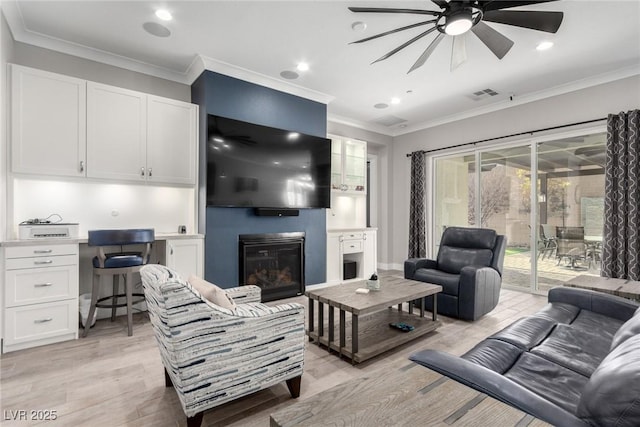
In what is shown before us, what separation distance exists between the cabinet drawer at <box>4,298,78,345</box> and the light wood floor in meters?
0.12

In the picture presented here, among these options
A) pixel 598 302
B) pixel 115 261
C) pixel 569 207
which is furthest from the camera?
pixel 569 207

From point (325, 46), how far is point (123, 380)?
350 cm

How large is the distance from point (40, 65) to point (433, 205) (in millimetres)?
6006

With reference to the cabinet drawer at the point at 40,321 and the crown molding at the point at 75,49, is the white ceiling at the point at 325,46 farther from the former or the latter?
the cabinet drawer at the point at 40,321

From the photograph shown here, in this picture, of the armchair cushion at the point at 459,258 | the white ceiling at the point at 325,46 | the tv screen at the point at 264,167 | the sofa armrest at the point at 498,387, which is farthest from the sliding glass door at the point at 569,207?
the sofa armrest at the point at 498,387

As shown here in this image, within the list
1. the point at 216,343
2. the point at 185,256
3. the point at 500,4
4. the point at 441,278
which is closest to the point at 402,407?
the point at 216,343

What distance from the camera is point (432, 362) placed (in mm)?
1189

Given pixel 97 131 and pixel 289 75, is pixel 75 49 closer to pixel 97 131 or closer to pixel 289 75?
pixel 97 131

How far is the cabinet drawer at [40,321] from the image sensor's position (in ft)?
8.42

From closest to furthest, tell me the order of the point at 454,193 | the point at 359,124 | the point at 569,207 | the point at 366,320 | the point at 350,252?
the point at 366,320 → the point at 569,207 → the point at 350,252 → the point at 454,193 → the point at 359,124

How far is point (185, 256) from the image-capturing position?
3.47 meters

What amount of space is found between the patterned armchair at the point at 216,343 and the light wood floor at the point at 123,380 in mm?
235

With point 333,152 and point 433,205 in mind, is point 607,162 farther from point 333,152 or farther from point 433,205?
point 333,152

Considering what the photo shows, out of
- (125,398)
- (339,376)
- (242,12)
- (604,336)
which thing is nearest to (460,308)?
(604,336)
